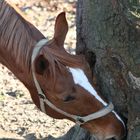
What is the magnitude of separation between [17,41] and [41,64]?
10.0 inches

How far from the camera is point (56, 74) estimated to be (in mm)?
3279

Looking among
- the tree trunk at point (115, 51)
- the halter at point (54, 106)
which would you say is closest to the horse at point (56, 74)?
the halter at point (54, 106)

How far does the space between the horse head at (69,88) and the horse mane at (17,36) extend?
7 cm

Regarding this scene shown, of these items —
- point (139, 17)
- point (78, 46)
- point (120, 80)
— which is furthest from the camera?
point (78, 46)

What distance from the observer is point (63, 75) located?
3.29 meters

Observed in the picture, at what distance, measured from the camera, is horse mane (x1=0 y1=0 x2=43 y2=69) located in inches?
132

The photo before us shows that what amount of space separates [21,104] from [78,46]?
58.7 inches

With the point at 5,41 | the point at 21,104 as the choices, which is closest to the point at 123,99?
the point at 5,41

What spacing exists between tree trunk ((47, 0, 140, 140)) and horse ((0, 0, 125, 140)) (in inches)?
5.2

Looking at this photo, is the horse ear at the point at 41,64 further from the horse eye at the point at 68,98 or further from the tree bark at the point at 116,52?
the tree bark at the point at 116,52

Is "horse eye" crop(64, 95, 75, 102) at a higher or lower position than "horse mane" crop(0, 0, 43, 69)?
lower

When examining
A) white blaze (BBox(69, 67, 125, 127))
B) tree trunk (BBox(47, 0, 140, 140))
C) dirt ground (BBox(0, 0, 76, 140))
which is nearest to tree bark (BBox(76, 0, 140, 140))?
tree trunk (BBox(47, 0, 140, 140))

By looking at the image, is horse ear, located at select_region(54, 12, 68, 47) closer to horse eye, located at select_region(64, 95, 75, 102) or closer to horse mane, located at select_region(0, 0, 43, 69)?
horse mane, located at select_region(0, 0, 43, 69)

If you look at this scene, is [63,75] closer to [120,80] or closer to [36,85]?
[36,85]
